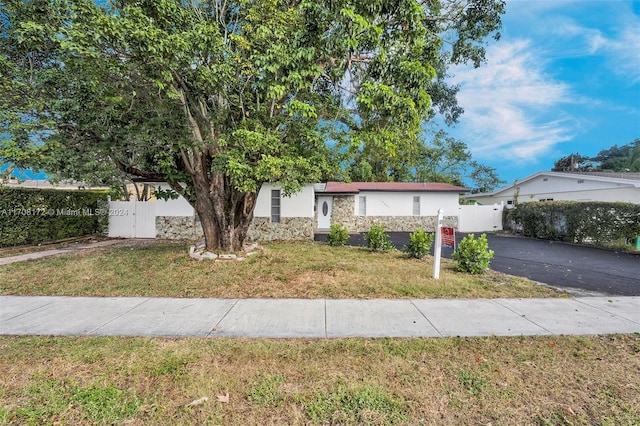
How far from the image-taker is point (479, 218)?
19.3m

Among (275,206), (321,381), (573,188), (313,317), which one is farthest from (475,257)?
(573,188)

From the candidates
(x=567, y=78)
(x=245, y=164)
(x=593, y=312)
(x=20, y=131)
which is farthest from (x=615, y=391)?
(x=567, y=78)

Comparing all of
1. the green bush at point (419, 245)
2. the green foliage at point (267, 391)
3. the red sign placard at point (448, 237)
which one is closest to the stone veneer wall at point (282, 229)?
the green bush at point (419, 245)

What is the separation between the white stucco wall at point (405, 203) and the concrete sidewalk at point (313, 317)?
13797mm

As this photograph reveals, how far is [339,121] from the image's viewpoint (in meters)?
7.56

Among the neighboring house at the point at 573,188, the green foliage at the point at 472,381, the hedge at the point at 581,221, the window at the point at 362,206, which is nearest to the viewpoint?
the green foliage at the point at 472,381

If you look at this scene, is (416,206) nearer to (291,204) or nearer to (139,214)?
(291,204)

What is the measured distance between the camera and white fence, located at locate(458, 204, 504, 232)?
63.0ft

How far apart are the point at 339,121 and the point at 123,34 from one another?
181 inches

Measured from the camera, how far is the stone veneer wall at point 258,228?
13.2m

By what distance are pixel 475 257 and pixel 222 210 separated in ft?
21.0

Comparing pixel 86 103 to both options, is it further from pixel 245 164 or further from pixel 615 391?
pixel 615 391

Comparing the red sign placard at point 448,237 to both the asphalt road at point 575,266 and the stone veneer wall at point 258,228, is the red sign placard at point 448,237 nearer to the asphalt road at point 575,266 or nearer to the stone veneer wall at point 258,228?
the asphalt road at point 575,266

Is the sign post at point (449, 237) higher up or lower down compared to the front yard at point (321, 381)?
higher up
